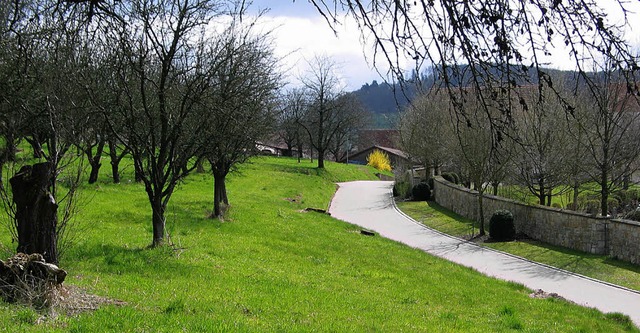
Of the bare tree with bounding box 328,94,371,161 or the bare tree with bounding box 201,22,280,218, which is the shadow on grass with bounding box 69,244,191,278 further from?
the bare tree with bounding box 328,94,371,161

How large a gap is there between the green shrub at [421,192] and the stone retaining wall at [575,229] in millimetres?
11279

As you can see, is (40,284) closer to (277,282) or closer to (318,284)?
(277,282)

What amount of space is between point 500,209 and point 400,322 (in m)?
18.6

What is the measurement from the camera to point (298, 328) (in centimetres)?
636

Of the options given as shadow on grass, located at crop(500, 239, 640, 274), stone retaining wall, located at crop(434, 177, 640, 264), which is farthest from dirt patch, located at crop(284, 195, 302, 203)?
shadow on grass, located at crop(500, 239, 640, 274)

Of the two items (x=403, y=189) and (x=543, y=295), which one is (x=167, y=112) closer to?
(x=543, y=295)

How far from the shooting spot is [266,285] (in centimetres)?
917

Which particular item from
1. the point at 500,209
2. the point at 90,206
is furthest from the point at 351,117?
the point at 90,206

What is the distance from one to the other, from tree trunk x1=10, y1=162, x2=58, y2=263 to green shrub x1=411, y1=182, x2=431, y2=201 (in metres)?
32.5

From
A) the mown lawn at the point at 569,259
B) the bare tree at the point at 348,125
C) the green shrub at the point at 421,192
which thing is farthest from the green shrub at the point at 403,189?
the bare tree at the point at 348,125

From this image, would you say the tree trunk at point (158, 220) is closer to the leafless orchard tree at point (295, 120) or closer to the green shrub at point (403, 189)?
the green shrub at point (403, 189)

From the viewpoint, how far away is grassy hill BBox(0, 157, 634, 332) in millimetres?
6293

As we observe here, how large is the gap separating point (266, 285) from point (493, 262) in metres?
11.4

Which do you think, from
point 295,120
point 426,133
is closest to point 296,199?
point 426,133
